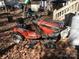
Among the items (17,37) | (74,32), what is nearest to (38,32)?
(17,37)

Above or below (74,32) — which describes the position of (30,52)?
below

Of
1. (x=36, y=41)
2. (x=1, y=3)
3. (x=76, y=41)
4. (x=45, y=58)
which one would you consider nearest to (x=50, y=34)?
(x=36, y=41)

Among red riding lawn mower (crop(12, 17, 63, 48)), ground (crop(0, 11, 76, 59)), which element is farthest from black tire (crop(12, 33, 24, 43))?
ground (crop(0, 11, 76, 59))

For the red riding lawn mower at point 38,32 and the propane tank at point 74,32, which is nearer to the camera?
the propane tank at point 74,32

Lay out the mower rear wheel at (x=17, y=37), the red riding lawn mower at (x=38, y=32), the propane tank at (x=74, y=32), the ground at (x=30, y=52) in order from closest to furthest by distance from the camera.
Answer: the ground at (x=30, y=52) < the propane tank at (x=74, y=32) < the red riding lawn mower at (x=38, y=32) < the mower rear wheel at (x=17, y=37)

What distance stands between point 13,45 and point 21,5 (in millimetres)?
11287

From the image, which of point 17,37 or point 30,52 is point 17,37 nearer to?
point 17,37

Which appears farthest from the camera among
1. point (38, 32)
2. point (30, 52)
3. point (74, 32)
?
point (38, 32)

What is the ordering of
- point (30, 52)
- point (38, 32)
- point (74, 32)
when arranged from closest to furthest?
point (30, 52), point (74, 32), point (38, 32)

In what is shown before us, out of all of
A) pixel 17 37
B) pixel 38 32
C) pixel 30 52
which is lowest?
pixel 30 52

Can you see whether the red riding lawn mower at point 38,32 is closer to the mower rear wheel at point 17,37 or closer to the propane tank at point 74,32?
the mower rear wheel at point 17,37

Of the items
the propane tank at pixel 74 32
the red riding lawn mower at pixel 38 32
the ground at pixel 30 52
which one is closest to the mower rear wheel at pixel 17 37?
the red riding lawn mower at pixel 38 32

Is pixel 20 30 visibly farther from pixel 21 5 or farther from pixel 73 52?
pixel 21 5

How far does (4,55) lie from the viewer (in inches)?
342
